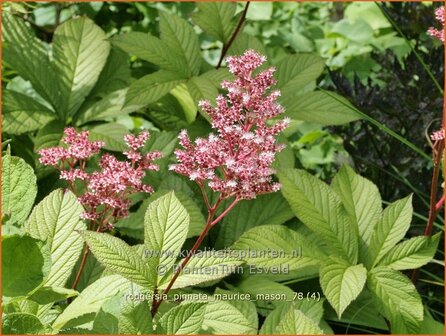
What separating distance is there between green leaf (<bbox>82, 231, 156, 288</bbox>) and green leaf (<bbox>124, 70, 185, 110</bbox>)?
0.55 metres

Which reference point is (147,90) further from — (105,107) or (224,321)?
(224,321)

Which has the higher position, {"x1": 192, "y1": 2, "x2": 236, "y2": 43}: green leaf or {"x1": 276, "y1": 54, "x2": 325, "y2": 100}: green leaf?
{"x1": 192, "y1": 2, "x2": 236, "y2": 43}: green leaf

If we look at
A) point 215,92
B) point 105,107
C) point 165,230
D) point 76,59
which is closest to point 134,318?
point 165,230

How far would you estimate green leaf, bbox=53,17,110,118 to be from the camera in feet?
5.92

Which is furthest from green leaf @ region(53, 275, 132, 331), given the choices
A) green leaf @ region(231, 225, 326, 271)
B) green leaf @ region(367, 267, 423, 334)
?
green leaf @ region(367, 267, 423, 334)

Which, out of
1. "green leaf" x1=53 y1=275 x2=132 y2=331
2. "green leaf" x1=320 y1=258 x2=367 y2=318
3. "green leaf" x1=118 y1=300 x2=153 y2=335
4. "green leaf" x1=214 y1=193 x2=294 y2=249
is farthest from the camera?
"green leaf" x1=214 y1=193 x2=294 y2=249

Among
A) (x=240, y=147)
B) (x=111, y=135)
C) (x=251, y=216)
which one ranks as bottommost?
(x=251, y=216)

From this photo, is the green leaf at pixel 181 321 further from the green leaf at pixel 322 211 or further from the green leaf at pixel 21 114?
the green leaf at pixel 21 114

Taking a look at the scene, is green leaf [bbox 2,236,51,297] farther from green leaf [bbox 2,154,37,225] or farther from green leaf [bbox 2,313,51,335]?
green leaf [bbox 2,154,37,225]

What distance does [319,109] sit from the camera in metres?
1.72

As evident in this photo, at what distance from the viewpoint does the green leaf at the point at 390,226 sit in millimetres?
1442

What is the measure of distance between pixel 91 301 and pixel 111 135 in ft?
1.83

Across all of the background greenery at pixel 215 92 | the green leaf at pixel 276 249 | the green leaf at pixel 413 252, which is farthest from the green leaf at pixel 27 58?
the green leaf at pixel 413 252

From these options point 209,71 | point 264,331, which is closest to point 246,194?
point 264,331
